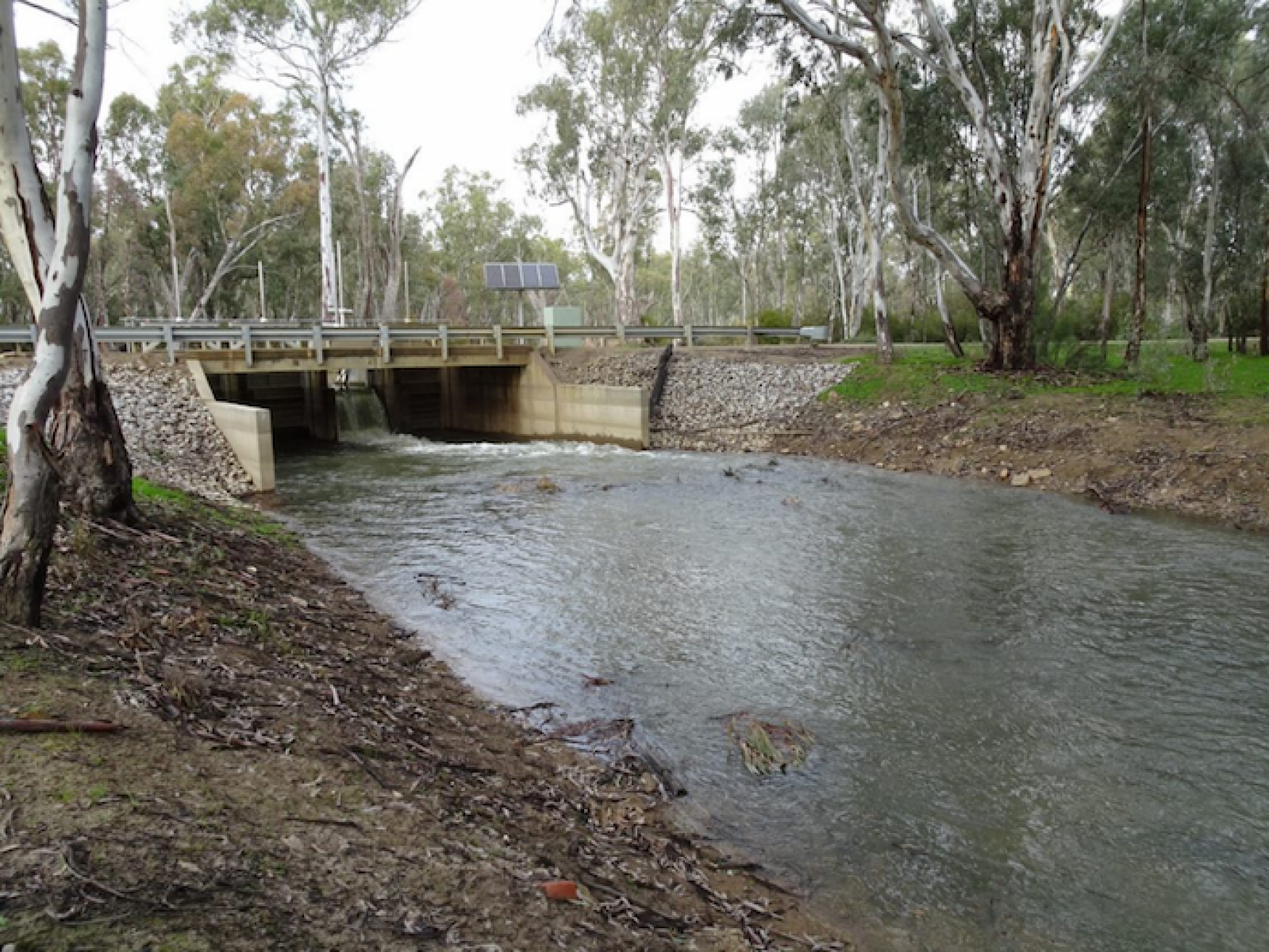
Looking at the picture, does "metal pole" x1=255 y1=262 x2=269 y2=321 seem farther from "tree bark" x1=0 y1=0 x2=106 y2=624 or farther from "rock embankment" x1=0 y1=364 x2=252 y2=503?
"tree bark" x1=0 y1=0 x2=106 y2=624

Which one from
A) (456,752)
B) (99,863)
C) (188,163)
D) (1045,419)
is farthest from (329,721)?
(188,163)

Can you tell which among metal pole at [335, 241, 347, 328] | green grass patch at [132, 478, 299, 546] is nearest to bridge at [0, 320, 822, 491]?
metal pole at [335, 241, 347, 328]

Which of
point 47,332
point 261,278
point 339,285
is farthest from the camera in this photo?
point 339,285

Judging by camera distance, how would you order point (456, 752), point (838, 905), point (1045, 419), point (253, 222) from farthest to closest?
1. point (253, 222)
2. point (1045, 419)
3. point (456, 752)
4. point (838, 905)

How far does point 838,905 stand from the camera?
435 centimetres

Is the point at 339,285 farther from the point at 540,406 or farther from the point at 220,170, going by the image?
the point at 540,406

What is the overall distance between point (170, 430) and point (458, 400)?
13.4 m

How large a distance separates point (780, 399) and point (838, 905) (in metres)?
20.6

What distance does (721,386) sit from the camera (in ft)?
83.5

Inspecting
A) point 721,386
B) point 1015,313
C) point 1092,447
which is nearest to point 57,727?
point 1092,447

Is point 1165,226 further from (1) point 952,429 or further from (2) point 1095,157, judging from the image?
(1) point 952,429

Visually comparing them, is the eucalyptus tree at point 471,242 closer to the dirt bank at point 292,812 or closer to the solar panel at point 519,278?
the solar panel at point 519,278

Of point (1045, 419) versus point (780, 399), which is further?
point (780, 399)

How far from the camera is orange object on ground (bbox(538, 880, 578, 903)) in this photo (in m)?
3.48
